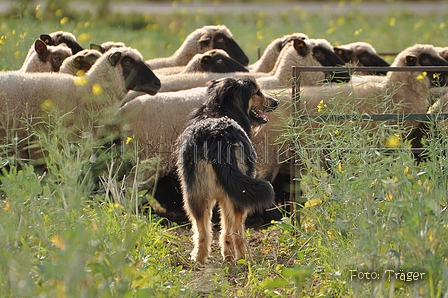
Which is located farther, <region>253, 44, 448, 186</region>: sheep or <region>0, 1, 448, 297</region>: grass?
<region>253, 44, 448, 186</region>: sheep

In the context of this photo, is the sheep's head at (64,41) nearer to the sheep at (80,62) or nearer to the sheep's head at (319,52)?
the sheep at (80,62)

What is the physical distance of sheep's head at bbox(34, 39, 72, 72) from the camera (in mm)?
7879

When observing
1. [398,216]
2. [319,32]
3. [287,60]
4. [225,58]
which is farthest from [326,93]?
[319,32]

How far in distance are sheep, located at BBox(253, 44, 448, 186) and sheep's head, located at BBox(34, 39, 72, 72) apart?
104 inches

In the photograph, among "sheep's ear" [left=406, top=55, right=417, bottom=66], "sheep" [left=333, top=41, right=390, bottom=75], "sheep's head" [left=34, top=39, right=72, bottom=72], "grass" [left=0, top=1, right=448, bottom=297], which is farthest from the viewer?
"sheep" [left=333, top=41, right=390, bottom=75]

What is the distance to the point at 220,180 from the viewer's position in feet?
15.8

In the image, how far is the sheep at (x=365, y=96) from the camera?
21.0 feet

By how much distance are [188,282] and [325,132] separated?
139 centimetres

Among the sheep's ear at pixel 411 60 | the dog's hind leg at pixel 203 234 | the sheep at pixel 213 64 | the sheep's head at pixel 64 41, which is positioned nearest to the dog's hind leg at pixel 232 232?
the dog's hind leg at pixel 203 234

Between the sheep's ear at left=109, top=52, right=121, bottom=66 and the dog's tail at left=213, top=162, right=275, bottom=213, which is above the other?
the sheep's ear at left=109, top=52, right=121, bottom=66

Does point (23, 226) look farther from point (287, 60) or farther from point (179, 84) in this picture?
point (287, 60)

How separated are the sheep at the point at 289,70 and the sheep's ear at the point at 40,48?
1321mm

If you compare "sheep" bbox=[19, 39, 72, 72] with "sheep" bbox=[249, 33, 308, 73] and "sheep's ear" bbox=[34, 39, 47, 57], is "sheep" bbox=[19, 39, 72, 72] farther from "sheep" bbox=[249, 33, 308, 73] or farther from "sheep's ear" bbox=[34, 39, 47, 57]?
"sheep" bbox=[249, 33, 308, 73]

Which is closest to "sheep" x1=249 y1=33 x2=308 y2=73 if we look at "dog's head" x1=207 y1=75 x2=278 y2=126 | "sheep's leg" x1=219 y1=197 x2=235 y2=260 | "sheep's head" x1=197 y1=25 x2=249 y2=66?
"sheep's head" x1=197 y1=25 x2=249 y2=66
